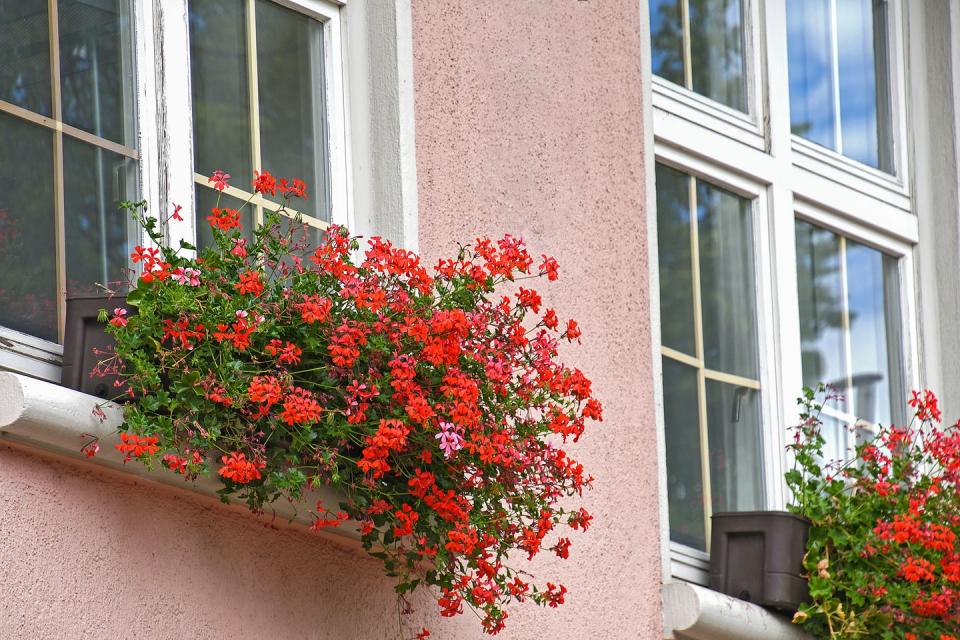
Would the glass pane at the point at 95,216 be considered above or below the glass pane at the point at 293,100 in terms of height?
below

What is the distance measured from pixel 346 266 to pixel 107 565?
857 millimetres

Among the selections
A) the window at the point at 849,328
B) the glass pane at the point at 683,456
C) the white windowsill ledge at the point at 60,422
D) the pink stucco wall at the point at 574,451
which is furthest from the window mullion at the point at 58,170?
the window at the point at 849,328

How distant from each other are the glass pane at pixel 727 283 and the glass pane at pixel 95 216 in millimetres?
2417

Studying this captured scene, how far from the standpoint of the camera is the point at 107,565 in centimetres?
333

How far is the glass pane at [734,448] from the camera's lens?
217 inches

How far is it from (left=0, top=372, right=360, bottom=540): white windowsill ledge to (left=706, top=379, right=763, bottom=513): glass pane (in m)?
2.49

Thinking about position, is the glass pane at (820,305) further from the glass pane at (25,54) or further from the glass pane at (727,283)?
the glass pane at (25,54)

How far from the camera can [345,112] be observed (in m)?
4.50

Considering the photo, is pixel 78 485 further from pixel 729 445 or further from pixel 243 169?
pixel 729 445

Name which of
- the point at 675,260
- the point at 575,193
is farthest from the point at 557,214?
the point at 675,260

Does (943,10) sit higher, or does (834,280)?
(943,10)

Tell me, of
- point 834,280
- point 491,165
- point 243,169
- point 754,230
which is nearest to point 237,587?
point 243,169

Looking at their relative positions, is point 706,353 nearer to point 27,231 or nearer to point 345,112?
point 345,112

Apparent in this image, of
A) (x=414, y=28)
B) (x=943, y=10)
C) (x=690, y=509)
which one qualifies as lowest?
(x=690, y=509)
